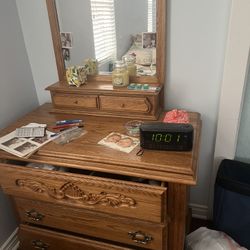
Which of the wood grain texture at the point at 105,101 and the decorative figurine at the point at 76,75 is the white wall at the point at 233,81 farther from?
the decorative figurine at the point at 76,75

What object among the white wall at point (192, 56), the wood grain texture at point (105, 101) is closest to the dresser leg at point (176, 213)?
the wood grain texture at point (105, 101)

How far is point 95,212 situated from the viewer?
1.03m

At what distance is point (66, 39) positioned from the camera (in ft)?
4.32

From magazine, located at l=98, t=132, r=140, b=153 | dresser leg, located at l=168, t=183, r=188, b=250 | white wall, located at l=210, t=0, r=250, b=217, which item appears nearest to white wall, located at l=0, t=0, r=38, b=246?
magazine, located at l=98, t=132, r=140, b=153

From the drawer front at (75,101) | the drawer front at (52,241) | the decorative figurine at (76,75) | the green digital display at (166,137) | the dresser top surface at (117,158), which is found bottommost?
the drawer front at (52,241)

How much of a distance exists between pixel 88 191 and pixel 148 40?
2.41 feet

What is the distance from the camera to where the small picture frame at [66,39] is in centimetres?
131

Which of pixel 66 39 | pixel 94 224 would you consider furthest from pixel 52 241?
pixel 66 39

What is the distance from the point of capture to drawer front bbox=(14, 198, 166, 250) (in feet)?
3.31

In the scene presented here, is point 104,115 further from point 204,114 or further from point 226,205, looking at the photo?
point 226,205

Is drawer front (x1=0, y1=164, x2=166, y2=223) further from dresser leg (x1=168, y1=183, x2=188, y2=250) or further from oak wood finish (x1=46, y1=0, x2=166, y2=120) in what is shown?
oak wood finish (x1=46, y1=0, x2=166, y2=120)

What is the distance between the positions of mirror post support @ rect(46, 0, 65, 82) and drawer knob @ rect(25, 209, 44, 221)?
702 mm

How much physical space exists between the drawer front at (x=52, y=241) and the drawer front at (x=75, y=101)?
63 cm

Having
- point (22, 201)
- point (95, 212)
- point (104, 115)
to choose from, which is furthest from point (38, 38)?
point (95, 212)
